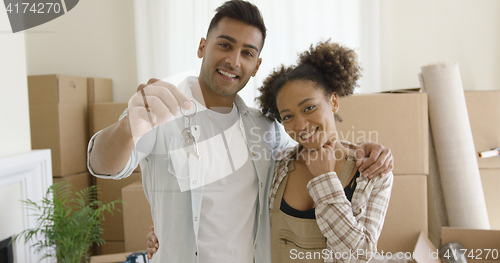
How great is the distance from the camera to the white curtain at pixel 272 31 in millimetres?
1895

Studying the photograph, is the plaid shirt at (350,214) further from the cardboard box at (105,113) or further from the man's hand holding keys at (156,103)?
the cardboard box at (105,113)

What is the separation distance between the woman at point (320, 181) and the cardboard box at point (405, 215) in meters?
0.73

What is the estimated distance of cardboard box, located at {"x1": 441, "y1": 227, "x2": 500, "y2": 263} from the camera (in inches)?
56.7

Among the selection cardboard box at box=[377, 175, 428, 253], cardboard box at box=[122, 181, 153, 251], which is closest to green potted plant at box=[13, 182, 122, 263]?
cardboard box at box=[122, 181, 153, 251]

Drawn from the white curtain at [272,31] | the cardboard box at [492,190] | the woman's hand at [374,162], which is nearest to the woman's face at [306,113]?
the woman's hand at [374,162]

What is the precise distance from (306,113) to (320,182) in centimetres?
21

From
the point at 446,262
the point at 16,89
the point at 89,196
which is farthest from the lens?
the point at 89,196

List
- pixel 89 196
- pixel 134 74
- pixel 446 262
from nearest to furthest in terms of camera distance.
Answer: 1. pixel 446 262
2. pixel 89 196
3. pixel 134 74

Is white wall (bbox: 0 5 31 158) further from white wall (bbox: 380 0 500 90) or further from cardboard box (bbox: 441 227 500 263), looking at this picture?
cardboard box (bbox: 441 227 500 263)

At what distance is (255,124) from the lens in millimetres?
1083

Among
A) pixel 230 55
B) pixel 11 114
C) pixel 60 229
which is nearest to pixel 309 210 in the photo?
pixel 230 55

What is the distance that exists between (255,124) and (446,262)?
1.21 meters

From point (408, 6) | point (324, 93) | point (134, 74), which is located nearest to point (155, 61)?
point (134, 74)

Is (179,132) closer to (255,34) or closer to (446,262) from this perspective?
(255,34)
